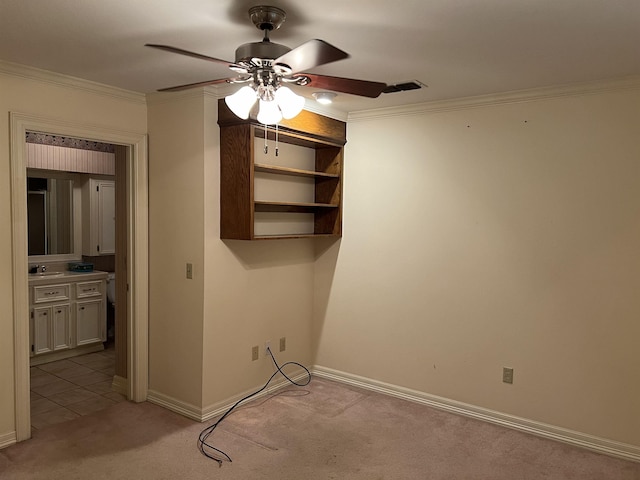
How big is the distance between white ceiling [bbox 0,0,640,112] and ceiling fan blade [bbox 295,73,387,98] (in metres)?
0.28

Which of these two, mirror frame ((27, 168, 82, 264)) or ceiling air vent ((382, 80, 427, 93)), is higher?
ceiling air vent ((382, 80, 427, 93))

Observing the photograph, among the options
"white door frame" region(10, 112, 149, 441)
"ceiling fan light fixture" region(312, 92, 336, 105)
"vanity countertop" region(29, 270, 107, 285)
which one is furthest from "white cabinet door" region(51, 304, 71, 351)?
"ceiling fan light fixture" region(312, 92, 336, 105)

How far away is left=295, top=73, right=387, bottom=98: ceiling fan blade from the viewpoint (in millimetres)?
2109

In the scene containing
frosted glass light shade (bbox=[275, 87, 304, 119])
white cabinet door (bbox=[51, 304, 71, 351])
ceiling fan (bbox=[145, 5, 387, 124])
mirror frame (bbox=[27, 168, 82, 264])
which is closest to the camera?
ceiling fan (bbox=[145, 5, 387, 124])

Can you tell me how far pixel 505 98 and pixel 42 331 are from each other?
460 cm

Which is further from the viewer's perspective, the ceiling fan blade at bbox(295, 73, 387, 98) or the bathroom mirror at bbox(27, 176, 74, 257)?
the bathroom mirror at bbox(27, 176, 74, 257)

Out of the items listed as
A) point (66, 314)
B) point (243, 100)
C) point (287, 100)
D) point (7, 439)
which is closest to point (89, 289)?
point (66, 314)

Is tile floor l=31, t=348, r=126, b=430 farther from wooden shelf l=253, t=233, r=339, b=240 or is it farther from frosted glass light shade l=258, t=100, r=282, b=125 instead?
frosted glass light shade l=258, t=100, r=282, b=125

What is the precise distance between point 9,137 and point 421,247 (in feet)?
9.56

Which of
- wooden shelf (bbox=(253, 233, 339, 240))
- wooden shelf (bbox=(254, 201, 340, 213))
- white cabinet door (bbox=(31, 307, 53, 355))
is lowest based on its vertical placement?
white cabinet door (bbox=(31, 307, 53, 355))

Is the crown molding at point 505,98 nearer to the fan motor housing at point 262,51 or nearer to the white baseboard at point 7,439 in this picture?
the fan motor housing at point 262,51

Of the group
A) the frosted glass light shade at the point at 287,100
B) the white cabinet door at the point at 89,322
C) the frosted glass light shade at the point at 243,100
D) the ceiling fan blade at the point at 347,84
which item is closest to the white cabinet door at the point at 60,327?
the white cabinet door at the point at 89,322

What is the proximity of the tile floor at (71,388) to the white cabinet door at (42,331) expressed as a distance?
17 cm

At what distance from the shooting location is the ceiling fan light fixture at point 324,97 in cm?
358
